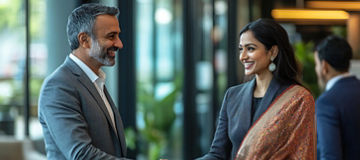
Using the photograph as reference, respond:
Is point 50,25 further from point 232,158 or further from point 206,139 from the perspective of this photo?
point 232,158

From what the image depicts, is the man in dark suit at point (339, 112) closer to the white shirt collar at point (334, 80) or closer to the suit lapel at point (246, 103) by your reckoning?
the white shirt collar at point (334, 80)

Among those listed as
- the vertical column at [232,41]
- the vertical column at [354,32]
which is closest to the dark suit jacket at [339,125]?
the vertical column at [354,32]

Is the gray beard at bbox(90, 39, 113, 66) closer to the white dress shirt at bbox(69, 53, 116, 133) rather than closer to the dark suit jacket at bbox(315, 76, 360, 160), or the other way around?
the white dress shirt at bbox(69, 53, 116, 133)

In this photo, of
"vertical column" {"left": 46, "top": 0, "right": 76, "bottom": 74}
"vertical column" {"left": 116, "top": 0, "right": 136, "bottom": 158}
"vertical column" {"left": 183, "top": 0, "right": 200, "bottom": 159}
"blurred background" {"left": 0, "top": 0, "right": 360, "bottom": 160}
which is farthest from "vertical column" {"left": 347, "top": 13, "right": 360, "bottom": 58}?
"vertical column" {"left": 46, "top": 0, "right": 76, "bottom": 74}

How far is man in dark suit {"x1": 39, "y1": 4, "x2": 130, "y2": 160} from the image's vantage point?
8.13 feet

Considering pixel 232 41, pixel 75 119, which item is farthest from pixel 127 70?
pixel 75 119

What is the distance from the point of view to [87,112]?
2.56 meters

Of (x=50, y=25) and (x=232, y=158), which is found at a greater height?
(x=50, y=25)

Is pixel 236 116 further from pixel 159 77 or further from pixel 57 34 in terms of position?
pixel 159 77

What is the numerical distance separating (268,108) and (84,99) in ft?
2.73

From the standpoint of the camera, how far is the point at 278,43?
2.76 m

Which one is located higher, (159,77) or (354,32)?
(354,32)

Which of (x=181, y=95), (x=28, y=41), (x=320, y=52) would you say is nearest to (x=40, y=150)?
(x=28, y=41)

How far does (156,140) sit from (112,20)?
4.50 meters
